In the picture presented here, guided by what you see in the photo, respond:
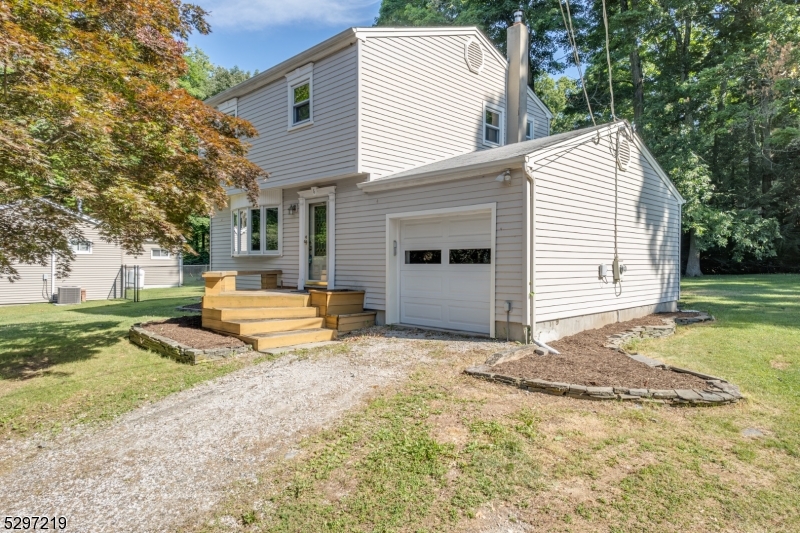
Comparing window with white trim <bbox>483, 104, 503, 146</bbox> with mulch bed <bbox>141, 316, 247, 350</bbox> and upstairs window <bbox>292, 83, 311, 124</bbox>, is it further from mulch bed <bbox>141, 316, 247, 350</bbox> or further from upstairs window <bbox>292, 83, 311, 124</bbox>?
mulch bed <bbox>141, 316, 247, 350</bbox>

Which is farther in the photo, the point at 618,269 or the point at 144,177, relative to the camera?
the point at 618,269

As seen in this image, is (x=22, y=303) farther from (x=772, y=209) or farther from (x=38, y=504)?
(x=772, y=209)

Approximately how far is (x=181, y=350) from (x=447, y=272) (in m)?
4.65

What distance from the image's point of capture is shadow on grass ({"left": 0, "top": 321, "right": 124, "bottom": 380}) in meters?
6.86

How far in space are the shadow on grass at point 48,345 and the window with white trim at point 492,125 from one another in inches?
396

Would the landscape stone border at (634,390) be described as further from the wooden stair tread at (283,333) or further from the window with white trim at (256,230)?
the window with white trim at (256,230)

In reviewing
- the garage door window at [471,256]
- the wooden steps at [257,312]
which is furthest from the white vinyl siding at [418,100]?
the wooden steps at [257,312]

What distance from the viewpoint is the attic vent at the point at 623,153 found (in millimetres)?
9602

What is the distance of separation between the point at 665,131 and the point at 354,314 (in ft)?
58.9

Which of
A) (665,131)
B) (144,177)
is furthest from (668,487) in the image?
(665,131)

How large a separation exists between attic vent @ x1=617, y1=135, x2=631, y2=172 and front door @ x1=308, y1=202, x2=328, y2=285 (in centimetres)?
652

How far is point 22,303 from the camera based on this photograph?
61.0ft

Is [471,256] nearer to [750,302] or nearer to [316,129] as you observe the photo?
[316,129]

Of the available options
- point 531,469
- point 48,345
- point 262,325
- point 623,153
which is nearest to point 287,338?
point 262,325
